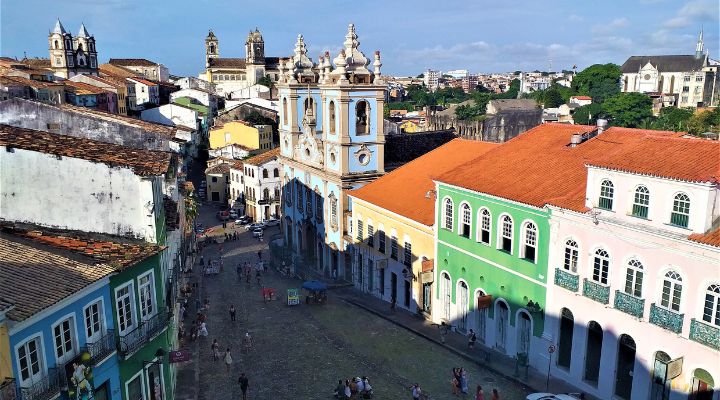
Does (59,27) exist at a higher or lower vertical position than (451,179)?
higher

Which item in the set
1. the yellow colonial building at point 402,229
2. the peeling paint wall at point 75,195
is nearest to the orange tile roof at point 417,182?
the yellow colonial building at point 402,229

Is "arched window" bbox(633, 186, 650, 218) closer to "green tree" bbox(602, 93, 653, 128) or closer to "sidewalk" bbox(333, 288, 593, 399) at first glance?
"sidewalk" bbox(333, 288, 593, 399)

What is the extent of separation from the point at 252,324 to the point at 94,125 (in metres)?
12.6

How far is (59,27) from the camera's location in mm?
99438

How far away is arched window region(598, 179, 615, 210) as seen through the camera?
65.7ft

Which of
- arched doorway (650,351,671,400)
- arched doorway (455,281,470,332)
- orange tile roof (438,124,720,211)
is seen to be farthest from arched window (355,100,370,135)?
arched doorway (650,351,671,400)

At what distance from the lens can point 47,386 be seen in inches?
531

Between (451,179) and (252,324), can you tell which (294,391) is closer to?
(252,324)

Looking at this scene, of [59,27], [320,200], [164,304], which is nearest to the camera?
[164,304]

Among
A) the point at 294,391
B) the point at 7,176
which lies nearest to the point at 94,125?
Result: the point at 7,176

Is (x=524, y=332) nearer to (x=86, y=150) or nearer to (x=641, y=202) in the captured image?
(x=641, y=202)

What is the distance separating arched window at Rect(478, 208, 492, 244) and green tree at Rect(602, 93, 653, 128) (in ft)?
287

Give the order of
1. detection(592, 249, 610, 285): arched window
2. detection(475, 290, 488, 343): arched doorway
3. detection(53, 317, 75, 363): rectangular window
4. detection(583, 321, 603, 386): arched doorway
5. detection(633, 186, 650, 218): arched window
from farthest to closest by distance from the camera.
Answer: detection(475, 290, 488, 343): arched doorway
detection(583, 321, 603, 386): arched doorway
detection(592, 249, 610, 285): arched window
detection(633, 186, 650, 218): arched window
detection(53, 317, 75, 363): rectangular window

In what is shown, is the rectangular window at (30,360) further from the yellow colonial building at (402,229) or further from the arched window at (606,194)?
the yellow colonial building at (402,229)
